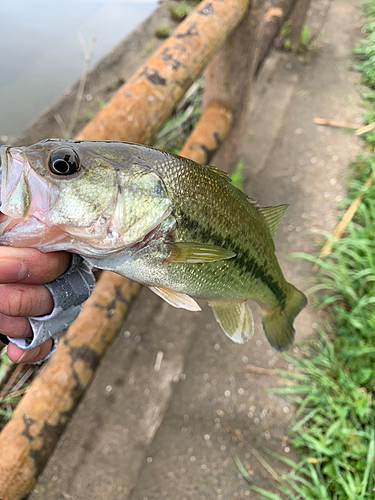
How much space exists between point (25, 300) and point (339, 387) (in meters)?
2.08

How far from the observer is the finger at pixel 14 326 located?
1.01 metres

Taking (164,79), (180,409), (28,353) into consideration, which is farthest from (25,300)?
(180,409)

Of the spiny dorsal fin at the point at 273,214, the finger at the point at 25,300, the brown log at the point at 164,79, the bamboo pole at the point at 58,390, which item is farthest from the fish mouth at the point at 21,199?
the bamboo pole at the point at 58,390

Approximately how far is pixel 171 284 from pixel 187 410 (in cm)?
168

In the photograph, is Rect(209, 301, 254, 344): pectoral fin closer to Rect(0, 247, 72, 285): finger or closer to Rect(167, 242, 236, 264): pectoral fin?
Rect(167, 242, 236, 264): pectoral fin

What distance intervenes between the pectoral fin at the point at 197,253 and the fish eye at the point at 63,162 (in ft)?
1.13

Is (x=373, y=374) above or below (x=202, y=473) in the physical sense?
above

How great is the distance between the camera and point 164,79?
67.7 inches

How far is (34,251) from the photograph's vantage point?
2.90ft

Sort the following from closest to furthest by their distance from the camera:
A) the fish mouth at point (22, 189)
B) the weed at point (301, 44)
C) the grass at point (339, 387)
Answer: the fish mouth at point (22, 189) → the grass at point (339, 387) → the weed at point (301, 44)

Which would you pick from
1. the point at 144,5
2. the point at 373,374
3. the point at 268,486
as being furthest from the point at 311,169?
the point at 144,5

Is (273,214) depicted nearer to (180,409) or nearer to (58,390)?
(58,390)

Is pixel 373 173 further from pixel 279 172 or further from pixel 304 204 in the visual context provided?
pixel 279 172

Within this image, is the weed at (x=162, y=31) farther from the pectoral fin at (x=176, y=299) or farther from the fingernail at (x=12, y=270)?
the fingernail at (x=12, y=270)
